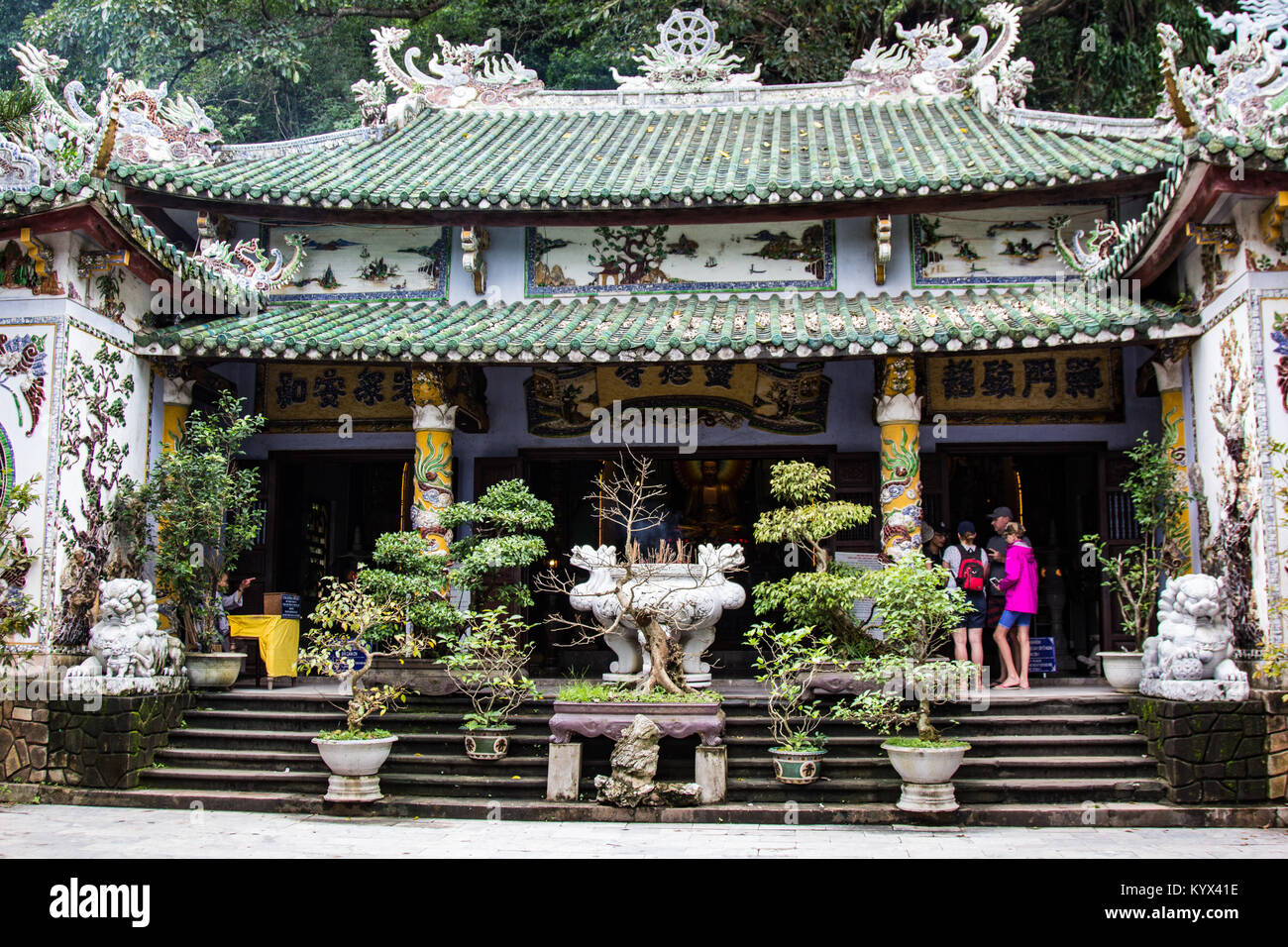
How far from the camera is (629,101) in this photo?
508 inches

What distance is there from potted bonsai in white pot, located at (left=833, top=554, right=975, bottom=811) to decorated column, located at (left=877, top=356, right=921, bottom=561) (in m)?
1.38

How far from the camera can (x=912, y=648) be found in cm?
710

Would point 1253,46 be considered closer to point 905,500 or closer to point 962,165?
point 962,165

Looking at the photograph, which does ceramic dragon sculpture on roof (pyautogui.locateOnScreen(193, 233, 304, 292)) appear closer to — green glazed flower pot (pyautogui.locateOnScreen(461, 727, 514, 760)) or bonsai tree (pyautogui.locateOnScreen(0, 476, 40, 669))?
bonsai tree (pyautogui.locateOnScreen(0, 476, 40, 669))

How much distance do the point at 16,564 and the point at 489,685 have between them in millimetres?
3283

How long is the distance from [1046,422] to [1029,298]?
1.18 m

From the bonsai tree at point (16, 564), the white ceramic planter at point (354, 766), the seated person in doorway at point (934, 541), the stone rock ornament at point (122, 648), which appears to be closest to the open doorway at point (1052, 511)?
the seated person in doorway at point (934, 541)

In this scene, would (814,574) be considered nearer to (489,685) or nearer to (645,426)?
(489,685)

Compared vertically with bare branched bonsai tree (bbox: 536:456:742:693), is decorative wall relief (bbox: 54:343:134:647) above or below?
above

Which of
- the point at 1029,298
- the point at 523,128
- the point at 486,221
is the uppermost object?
the point at 523,128

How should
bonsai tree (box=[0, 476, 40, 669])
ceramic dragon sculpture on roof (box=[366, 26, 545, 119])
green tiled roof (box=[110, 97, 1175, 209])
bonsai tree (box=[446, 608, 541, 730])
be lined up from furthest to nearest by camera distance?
ceramic dragon sculpture on roof (box=[366, 26, 545, 119])
green tiled roof (box=[110, 97, 1175, 209])
bonsai tree (box=[446, 608, 541, 730])
bonsai tree (box=[0, 476, 40, 669])

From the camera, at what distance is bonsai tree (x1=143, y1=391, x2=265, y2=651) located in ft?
27.6

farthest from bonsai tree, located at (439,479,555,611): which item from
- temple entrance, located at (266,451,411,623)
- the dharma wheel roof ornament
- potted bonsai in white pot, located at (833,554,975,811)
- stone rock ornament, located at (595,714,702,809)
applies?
the dharma wheel roof ornament

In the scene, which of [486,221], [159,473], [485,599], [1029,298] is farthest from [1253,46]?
[159,473]
